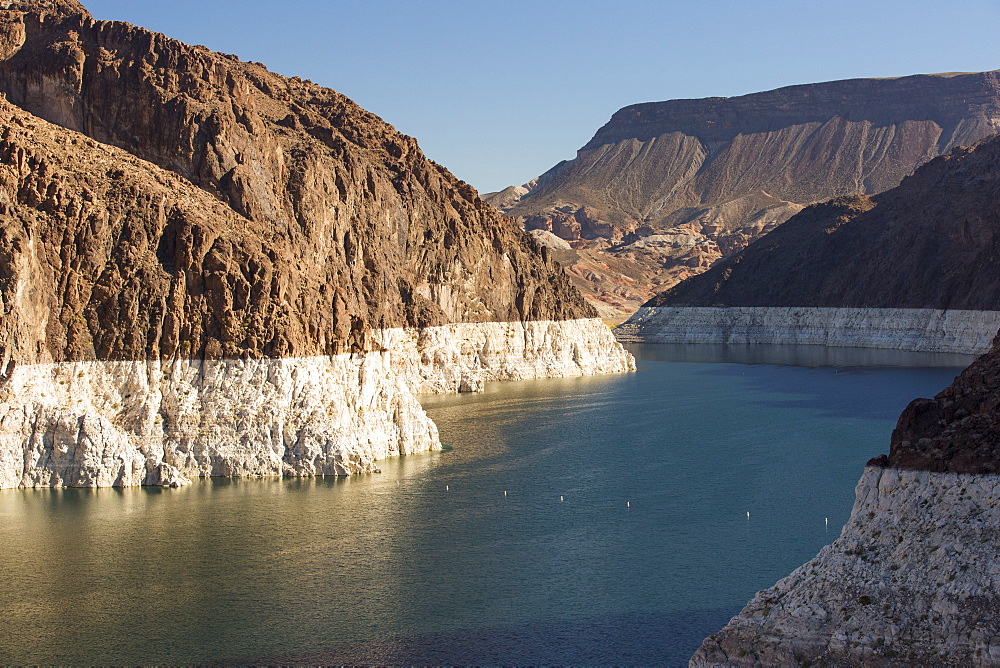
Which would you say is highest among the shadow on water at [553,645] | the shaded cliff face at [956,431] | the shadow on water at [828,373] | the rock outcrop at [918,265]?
the rock outcrop at [918,265]

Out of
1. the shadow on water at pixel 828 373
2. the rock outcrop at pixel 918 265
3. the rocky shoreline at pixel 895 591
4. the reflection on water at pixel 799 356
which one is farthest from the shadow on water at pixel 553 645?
the rock outcrop at pixel 918 265

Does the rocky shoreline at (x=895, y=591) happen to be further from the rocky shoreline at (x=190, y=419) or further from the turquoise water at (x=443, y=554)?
the rocky shoreline at (x=190, y=419)

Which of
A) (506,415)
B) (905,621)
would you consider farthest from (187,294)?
(905,621)

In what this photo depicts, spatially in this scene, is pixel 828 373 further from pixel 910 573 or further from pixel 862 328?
pixel 910 573

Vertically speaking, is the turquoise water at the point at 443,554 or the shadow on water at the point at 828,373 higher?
the shadow on water at the point at 828,373

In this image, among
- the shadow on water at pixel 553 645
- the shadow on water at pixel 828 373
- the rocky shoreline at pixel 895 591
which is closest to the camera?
the rocky shoreline at pixel 895 591

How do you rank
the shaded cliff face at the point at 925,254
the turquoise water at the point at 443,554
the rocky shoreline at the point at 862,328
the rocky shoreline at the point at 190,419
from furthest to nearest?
the shaded cliff face at the point at 925,254 < the rocky shoreline at the point at 862,328 < the rocky shoreline at the point at 190,419 < the turquoise water at the point at 443,554

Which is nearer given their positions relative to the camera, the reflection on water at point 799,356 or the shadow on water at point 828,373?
the shadow on water at point 828,373
